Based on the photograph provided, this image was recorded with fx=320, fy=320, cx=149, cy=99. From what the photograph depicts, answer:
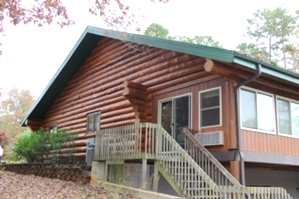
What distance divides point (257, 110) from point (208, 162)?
2.26m

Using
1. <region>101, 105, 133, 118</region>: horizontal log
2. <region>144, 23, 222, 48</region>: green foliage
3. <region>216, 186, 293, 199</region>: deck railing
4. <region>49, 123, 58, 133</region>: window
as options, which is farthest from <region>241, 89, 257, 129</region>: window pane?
<region>144, 23, 222, 48</region>: green foliage

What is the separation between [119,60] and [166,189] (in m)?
5.58

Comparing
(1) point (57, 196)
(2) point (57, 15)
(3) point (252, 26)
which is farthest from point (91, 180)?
(3) point (252, 26)

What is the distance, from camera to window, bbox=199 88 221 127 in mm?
8641

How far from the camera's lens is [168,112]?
34.0ft

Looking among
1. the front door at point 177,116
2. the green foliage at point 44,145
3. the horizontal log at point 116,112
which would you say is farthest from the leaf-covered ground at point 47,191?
the green foliage at point 44,145

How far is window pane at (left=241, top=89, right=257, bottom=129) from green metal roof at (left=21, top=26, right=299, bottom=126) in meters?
0.88

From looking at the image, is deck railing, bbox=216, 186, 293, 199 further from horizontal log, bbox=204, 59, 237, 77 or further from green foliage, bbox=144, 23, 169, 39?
green foliage, bbox=144, 23, 169, 39

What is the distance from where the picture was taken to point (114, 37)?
12195mm

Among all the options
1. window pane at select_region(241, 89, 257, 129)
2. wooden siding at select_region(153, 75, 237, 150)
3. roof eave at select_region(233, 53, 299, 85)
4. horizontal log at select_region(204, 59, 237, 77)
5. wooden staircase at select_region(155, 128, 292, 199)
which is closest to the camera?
wooden staircase at select_region(155, 128, 292, 199)

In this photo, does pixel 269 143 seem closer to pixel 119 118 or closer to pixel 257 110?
pixel 257 110

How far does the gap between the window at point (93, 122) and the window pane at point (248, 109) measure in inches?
277

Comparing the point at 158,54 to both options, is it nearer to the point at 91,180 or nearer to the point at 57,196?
the point at 91,180

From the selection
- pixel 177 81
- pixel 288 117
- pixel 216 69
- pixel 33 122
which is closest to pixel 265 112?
pixel 288 117
